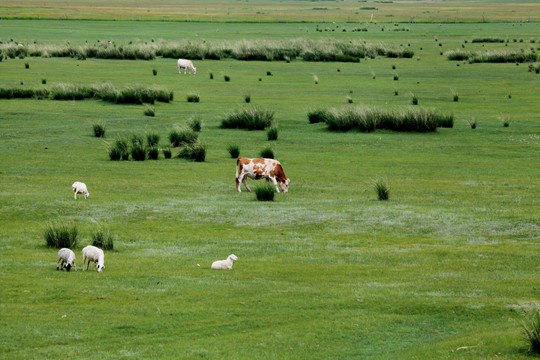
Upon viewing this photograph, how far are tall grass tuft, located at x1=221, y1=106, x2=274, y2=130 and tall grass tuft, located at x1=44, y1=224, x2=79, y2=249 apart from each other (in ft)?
68.3

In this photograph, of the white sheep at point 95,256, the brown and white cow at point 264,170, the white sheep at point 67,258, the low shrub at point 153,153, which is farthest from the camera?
the low shrub at point 153,153

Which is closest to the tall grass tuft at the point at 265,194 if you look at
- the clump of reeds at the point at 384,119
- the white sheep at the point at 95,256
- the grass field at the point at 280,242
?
the grass field at the point at 280,242

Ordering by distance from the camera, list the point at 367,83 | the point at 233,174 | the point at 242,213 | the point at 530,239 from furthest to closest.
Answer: the point at 367,83 → the point at 233,174 → the point at 242,213 → the point at 530,239

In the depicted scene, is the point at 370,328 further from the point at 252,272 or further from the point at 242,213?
the point at 242,213

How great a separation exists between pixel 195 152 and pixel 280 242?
12.6 m

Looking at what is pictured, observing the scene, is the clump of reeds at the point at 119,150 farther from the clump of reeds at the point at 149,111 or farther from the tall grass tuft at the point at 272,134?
the clump of reeds at the point at 149,111

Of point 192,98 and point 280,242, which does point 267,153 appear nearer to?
point 280,242

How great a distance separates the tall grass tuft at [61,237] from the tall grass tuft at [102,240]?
1.26 ft

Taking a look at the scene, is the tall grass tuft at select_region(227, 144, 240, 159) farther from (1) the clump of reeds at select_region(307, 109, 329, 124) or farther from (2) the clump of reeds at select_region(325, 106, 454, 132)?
(1) the clump of reeds at select_region(307, 109, 329, 124)

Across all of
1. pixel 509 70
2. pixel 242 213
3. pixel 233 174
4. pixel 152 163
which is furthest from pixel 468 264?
pixel 509 70

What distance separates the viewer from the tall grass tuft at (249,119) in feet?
121

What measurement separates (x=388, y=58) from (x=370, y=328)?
228 ft

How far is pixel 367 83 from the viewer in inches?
2208

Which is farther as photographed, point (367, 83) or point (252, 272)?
point (367, 83)
